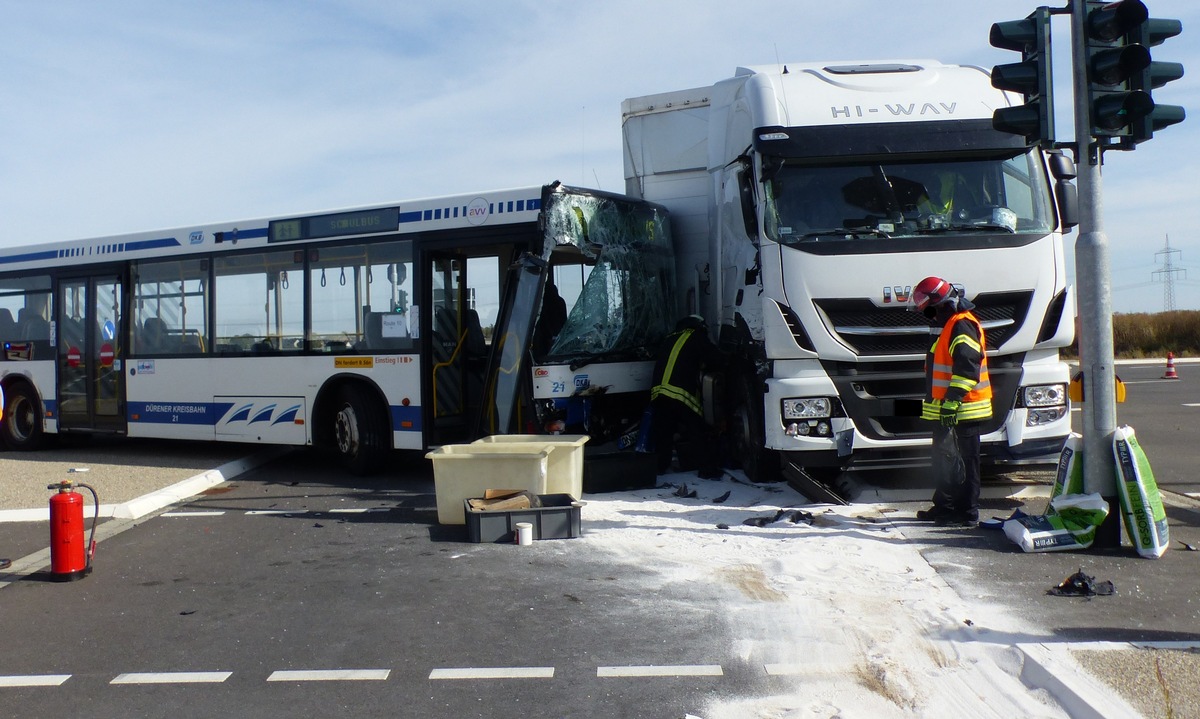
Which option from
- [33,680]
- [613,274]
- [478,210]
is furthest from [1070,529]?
[478,210]

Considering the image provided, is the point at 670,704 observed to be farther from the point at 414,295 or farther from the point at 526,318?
the point at 414,295

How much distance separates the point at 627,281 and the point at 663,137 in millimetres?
2188

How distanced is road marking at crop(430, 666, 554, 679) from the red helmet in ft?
14.9

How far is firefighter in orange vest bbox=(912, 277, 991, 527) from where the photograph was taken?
8094 mm

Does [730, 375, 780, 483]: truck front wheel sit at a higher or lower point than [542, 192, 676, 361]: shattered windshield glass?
lower

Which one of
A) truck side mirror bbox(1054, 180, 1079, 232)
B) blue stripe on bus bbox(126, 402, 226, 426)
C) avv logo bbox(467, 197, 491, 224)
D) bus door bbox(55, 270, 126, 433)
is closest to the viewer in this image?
truck side mirror bbox(1054, 180, 1079, 232)

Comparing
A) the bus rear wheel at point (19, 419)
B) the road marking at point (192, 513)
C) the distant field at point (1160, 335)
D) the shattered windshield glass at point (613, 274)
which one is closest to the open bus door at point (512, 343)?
the shattered windshield glass at point (613, 274)

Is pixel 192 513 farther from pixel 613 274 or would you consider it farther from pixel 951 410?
pixel 951 410

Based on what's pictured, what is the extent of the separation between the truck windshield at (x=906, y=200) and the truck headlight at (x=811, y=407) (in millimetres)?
1327

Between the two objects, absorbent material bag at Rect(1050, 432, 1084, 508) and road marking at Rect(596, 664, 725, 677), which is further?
absorbent material bag at Rect(1050, 432, 1084, 508)

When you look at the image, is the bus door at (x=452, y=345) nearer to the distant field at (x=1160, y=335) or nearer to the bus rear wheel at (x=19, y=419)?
the bus rear wheel at (x=19, y=419)

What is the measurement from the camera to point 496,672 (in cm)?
525

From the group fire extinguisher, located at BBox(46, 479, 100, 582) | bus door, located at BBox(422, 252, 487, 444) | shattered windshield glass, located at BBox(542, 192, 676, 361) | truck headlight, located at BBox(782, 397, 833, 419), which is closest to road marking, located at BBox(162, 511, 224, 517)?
bus door, located at BBox(422, 252, 487, 444)

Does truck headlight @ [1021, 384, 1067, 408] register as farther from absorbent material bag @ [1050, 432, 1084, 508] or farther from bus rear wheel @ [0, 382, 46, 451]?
bus rear wheel @ [0, 382, 46, 451]
